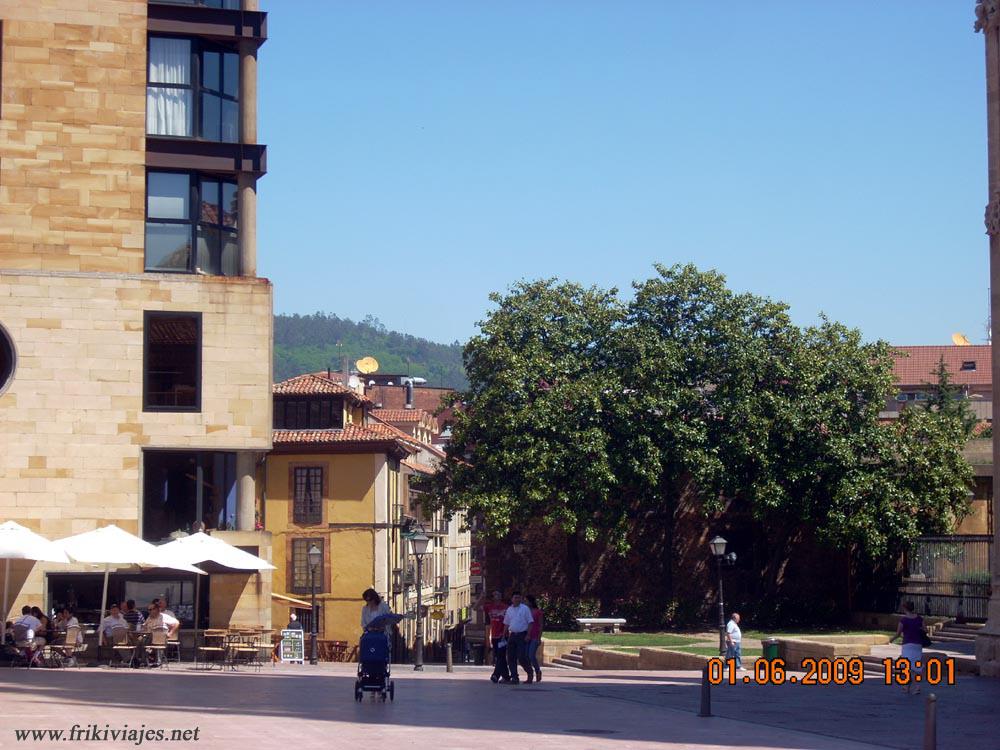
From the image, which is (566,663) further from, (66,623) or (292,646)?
(66,623)

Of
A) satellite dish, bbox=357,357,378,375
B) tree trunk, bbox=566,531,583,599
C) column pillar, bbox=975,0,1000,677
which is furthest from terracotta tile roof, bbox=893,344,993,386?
column pillar, bbox=975,0,1000,677

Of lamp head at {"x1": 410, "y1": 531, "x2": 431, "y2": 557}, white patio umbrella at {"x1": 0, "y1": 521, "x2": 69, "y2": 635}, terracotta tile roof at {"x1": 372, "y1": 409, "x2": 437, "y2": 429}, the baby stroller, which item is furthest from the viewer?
terracotta tile roof at {"x1": 372, "y1": 409, "x2": 437, "y2": 429}

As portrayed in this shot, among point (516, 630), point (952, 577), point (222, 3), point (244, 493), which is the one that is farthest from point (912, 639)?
point (222, 3)

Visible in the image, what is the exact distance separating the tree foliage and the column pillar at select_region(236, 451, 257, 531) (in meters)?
11.6

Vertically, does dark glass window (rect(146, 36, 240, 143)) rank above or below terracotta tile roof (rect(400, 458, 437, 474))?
above

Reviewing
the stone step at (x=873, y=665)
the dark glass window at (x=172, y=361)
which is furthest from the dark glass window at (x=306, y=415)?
the stone step at (x=873, y=665)

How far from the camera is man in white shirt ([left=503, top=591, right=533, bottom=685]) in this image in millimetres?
25000

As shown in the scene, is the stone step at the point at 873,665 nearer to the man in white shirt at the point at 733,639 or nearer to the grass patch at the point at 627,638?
the man in white shirt at the point at 733,639

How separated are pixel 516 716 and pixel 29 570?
1827 cm

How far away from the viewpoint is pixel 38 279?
34.2 m

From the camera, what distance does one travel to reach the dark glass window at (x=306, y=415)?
204ft

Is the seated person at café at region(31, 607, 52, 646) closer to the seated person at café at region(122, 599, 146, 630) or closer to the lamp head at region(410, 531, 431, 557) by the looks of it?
the seated person at café at region(122, 599, 146, 630)

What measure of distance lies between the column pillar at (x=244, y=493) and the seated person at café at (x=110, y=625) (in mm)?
5629

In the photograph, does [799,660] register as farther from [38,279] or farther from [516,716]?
[38,279]
